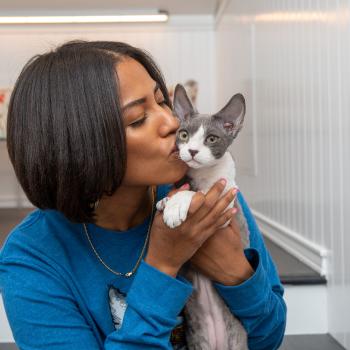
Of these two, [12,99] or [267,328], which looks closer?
[12,99]

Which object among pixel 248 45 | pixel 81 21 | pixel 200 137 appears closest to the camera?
pixel 200 137

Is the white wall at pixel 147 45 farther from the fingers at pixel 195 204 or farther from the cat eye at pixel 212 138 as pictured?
the fingers at pixel 195 204

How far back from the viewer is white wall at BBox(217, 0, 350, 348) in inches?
64.9

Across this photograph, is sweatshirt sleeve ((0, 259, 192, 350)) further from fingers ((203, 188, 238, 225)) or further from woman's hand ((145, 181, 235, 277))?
fingers ((203, 188, 238, 225))

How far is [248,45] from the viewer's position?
11.3ft

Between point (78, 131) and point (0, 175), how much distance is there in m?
4.15

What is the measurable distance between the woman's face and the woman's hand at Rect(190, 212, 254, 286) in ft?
0.59

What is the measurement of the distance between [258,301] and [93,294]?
36 cm

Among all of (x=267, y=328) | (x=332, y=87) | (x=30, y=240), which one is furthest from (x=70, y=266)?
(x=332, y=87)

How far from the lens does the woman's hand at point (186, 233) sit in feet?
3.45

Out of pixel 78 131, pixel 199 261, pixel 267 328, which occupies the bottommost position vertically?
pixel 267 328

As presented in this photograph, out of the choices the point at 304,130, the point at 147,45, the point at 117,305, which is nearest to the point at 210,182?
the point at 117,305

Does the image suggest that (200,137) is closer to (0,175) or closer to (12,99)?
(12,99)

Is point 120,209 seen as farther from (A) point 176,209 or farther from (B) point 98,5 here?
(B) point 98,5
